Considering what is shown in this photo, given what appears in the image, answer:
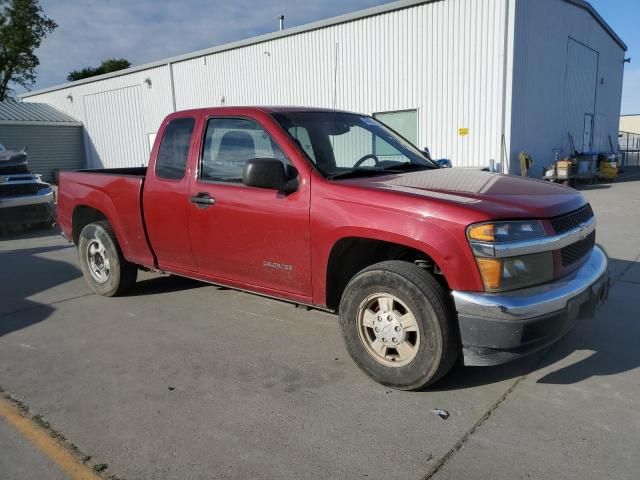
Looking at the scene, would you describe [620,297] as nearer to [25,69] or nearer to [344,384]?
[344,384]

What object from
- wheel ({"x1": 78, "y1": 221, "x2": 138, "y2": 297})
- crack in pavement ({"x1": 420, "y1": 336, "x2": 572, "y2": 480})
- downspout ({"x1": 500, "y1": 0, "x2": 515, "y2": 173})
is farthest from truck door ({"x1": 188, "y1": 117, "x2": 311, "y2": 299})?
downspout ({"x1": 500, "y1": 0, "x2": 515, "y2": 173})

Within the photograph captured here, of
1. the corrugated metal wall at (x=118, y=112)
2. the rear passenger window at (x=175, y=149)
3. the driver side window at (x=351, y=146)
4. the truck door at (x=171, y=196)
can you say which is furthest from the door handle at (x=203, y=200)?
the corrugated metal wall at (x=118, y=112)

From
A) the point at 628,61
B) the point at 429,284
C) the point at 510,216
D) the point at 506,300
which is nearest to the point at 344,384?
the point at 429,284

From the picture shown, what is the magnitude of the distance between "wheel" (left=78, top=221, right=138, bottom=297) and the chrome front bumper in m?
3.81

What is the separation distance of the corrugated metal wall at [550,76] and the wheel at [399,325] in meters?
13.2

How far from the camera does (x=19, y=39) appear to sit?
4078 centimetres

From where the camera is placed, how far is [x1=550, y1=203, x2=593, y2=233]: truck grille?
10.3ft

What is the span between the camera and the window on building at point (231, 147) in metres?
4.05

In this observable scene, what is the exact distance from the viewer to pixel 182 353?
4.06 meters

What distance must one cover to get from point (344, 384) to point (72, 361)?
2.15m

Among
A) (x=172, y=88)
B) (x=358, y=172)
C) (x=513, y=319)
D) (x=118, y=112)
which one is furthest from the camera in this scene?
(x=118, y=112)

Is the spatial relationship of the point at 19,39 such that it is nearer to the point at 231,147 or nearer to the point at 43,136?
the point at 43,136

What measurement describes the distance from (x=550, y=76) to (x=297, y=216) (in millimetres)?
17165

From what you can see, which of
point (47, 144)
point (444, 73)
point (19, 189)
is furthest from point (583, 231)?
point (47, 144)
